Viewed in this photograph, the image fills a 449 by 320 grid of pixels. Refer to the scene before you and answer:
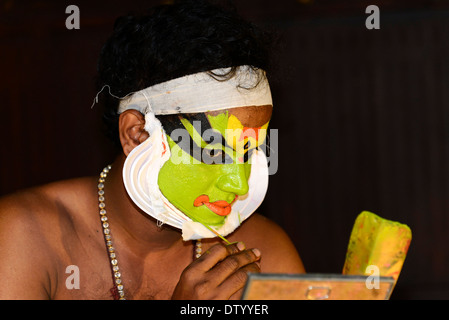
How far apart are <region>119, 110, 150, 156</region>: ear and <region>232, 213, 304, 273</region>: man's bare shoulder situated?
536mm

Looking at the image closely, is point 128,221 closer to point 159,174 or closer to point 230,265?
point 159,174

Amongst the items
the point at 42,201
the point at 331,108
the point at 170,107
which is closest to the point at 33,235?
the point at 42,201

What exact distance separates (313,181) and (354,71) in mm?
697

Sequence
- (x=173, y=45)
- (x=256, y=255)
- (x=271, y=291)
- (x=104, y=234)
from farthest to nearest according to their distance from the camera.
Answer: (x=104, y=234), (x=173, y=45), (x=256, y=255), (x=271, y=291)

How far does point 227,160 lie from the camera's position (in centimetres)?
180

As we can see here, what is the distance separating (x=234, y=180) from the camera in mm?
1771

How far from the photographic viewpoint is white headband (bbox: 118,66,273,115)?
1794 millimetres

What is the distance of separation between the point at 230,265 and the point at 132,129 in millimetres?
536

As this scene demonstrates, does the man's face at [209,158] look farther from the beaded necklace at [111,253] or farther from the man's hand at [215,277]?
the beaded necklace at [111,253]

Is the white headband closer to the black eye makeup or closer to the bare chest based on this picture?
the black eye makeup

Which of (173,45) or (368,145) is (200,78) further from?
(368,145)

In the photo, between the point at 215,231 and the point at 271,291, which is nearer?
the point at 271,291

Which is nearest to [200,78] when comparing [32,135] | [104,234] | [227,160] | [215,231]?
[227,160]

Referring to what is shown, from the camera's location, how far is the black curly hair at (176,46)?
1.81m
